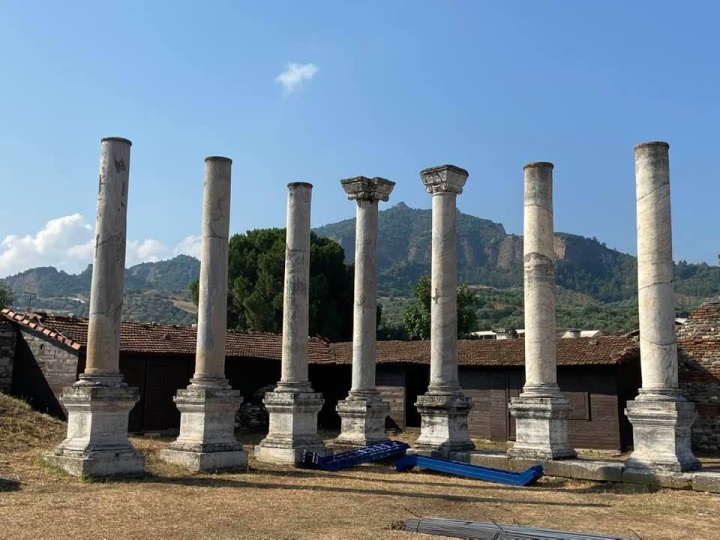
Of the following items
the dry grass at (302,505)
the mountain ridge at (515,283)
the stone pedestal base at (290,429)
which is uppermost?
the mountain ridge at (515,283)

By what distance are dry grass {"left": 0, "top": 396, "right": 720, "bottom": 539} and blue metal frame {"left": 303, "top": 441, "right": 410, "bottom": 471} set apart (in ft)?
1.93

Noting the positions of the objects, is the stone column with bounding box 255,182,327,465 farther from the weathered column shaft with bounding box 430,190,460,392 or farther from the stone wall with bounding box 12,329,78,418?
the stone wall with bounding box 12,329,78,418

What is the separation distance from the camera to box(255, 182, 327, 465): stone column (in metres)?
17.3

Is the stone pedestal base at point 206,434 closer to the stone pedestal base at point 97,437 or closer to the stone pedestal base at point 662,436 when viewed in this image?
the stone pedestal base at point 97,437

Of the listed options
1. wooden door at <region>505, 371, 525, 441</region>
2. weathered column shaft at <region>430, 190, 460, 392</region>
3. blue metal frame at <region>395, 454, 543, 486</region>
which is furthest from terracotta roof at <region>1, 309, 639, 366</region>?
blue metal frame at <region>395, 454, 543, 486</region>

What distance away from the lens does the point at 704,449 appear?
23.0 m

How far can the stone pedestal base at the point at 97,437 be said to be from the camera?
524 inches

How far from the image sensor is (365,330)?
19.8 metres

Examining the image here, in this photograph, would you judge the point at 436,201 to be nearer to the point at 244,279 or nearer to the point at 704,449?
the point at 704,449

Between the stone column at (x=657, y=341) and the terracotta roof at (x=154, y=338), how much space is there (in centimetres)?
1705


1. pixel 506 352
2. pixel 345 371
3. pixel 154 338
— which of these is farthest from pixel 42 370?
pixel 506 352

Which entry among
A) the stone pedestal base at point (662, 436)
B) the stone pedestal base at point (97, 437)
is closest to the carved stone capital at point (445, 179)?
the stone pedestal base at point (662, 436)

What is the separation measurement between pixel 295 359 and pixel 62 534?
9.55 m

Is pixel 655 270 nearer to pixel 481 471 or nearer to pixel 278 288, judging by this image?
pixel 481 471
